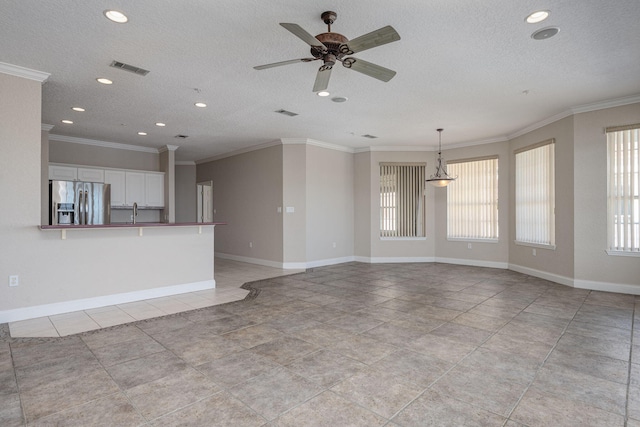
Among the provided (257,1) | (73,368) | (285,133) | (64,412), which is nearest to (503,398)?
(64,412)

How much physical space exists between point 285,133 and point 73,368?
17.1ft

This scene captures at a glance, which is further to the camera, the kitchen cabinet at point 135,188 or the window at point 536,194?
the kitchen cabinet at point 135,188

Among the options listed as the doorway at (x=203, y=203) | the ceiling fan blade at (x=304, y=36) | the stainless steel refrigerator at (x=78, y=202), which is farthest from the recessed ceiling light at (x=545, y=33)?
the doorway at (x=203, y=203)

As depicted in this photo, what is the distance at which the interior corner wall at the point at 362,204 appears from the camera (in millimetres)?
8273

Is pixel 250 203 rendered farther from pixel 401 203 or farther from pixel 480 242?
pixel 480 242

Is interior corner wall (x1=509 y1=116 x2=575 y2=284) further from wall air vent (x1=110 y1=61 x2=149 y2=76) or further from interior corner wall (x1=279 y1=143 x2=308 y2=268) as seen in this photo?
wall air vent (x1=110 y1=61 x2=149 y2=76)

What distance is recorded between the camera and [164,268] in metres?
4.93

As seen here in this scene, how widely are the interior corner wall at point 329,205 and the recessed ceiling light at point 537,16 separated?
4.96 meters

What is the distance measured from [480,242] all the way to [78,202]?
8251 millimetres

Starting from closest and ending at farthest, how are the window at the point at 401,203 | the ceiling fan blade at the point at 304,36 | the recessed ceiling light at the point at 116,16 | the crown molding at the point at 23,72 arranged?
the ceiling fan blade at the point at 304,36 < the recessed ceiling light at the point at 116,16 < the crown molding at the point at 23,72 < the window at the point at 401,203

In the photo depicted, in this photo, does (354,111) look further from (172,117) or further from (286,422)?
(286,422)

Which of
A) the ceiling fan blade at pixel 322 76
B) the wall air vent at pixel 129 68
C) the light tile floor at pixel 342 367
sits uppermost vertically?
the wall air vent at pixel 129 68

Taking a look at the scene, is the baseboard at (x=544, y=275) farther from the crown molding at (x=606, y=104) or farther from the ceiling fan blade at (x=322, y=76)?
the ceiling fan blade at (x=322, y=76)

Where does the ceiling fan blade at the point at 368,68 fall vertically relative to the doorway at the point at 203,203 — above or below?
above
